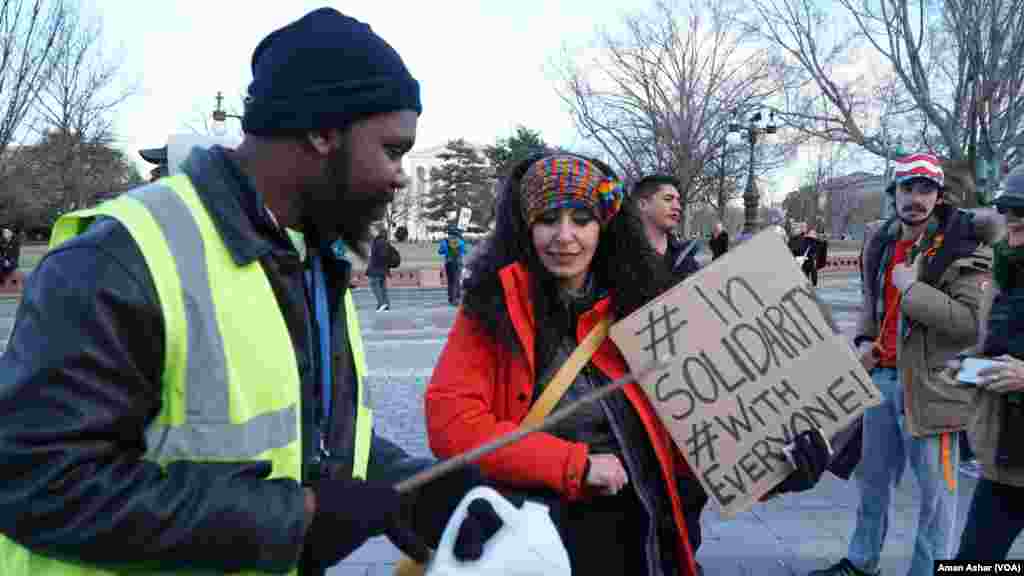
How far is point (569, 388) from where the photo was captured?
214 cm

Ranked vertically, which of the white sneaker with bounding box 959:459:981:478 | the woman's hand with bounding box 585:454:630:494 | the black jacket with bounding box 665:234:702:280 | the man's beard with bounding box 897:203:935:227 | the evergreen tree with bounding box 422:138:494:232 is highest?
the evergreen tree with bounding box 422:138:494:232

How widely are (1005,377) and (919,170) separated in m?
1.18

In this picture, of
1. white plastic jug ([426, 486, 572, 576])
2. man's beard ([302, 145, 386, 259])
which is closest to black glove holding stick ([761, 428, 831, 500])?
white plastic jug ([426, 486, 572, 576])

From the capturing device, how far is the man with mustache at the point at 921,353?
10.7 feet

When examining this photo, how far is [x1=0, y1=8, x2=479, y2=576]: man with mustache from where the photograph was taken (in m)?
1.02

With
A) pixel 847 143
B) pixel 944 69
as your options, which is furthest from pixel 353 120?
pixel 847 143

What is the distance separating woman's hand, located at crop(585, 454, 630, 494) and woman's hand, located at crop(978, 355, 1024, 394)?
5.28ft

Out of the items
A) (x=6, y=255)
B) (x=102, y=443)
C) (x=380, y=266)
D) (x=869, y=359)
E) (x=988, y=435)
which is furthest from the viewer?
(x=6, y=255)

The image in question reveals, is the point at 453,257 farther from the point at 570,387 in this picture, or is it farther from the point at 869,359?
the point at 570,387

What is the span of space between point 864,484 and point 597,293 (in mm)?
2133

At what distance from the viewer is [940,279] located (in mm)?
3312

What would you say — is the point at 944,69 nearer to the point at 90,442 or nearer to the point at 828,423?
→ the point at 828,423

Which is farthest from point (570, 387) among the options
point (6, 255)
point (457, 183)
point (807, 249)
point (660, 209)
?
point (457, 183)

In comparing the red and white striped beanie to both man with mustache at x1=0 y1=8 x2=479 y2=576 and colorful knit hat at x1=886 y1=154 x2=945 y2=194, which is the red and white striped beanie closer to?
colorful knit hat at x1=886 y1=154 x2=945 y2=194
